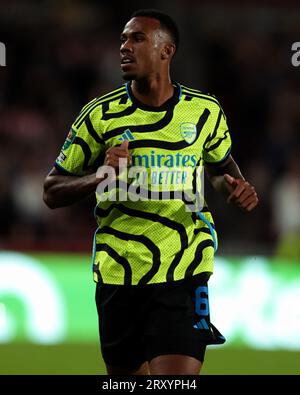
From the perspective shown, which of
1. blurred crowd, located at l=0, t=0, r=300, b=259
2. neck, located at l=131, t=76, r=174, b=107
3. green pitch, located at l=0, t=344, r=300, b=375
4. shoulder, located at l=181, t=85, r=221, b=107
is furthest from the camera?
blurred crowd, located at l=0, t=0, r=300, b=259

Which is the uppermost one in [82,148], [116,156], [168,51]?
[168,51]

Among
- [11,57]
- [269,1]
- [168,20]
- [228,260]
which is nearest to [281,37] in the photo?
[269,1]

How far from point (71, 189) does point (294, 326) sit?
5002mm

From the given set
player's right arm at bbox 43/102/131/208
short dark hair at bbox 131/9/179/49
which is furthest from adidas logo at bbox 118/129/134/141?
short dark hair at bbox 131/9/179/49

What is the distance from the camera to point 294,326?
31.9 feet

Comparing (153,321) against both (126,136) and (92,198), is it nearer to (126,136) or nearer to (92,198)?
(126,136)

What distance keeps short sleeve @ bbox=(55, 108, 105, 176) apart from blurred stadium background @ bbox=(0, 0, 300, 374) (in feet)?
11.0

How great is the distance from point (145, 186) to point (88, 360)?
4068 millimetres

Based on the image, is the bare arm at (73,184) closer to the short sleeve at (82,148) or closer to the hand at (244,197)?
the short sleeve at (82,148)

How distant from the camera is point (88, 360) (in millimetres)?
8984

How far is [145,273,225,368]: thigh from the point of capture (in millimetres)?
5082

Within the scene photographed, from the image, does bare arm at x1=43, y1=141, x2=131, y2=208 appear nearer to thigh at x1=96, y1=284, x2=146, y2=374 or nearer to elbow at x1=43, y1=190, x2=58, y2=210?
elbow at x1=43, y1=190, x2=58, y2=210

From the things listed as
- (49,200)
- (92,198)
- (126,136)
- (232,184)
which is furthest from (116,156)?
(92,198)

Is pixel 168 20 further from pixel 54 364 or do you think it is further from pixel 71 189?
pixel 54 364
